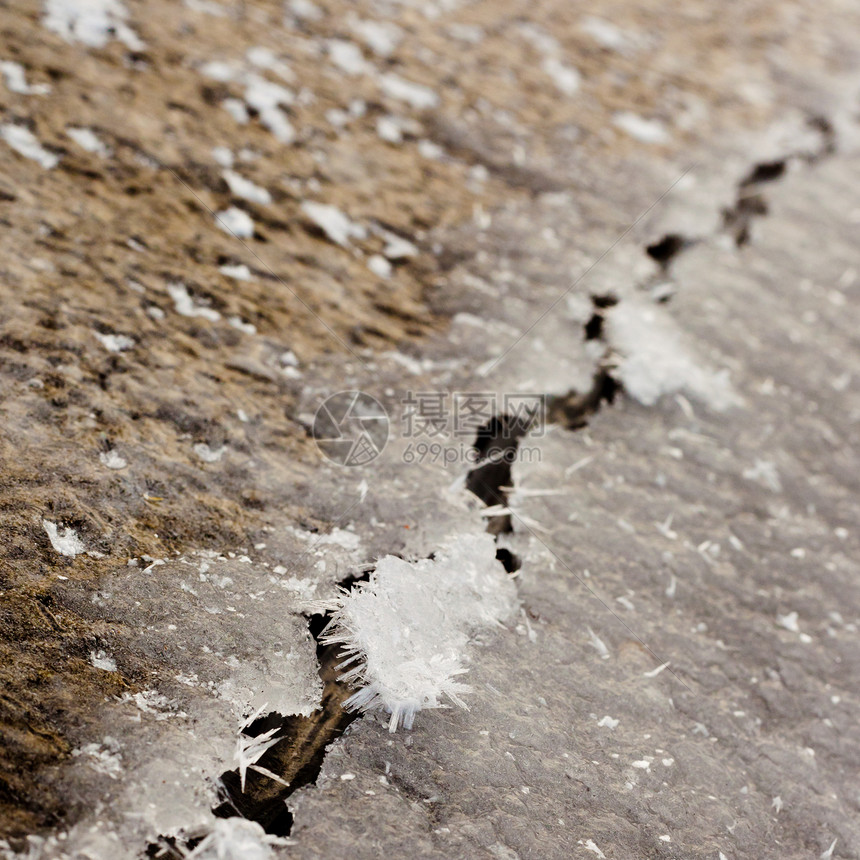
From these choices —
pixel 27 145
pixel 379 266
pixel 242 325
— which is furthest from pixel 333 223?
pixel 27 145

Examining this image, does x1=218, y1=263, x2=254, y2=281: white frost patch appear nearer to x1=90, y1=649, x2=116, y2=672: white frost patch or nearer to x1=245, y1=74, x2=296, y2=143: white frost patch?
x1=245, y1=74, x2=296, y2=143: white frost patch

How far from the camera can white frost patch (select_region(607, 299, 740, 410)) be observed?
1.80 m

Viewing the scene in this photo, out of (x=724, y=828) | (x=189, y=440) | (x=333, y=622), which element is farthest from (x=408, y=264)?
(x=724, y=828)

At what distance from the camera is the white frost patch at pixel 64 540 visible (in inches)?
46.2

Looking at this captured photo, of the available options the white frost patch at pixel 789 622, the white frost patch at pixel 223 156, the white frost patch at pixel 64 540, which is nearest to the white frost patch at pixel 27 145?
the white frost patch at pixel 223 156

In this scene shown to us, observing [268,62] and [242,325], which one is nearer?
[242,325]

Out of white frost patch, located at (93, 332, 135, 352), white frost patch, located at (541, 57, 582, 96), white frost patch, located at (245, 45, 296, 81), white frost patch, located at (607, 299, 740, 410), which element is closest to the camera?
white frost patch, located at (93, 332, 135, 352)

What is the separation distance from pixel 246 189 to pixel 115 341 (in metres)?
0.62

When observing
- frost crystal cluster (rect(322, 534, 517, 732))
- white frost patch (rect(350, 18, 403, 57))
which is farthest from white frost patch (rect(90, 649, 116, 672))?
white frost patch (rect(350, 18, 403, 57))

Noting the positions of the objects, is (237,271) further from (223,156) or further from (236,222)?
(223,156)

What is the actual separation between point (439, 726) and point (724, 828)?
512mm

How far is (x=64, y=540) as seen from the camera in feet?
3.88

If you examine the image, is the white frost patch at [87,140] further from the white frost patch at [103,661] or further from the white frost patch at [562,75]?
the white frost patch at [562,75]

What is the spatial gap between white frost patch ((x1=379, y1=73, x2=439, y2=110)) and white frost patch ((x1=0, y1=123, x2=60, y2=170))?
106cm
